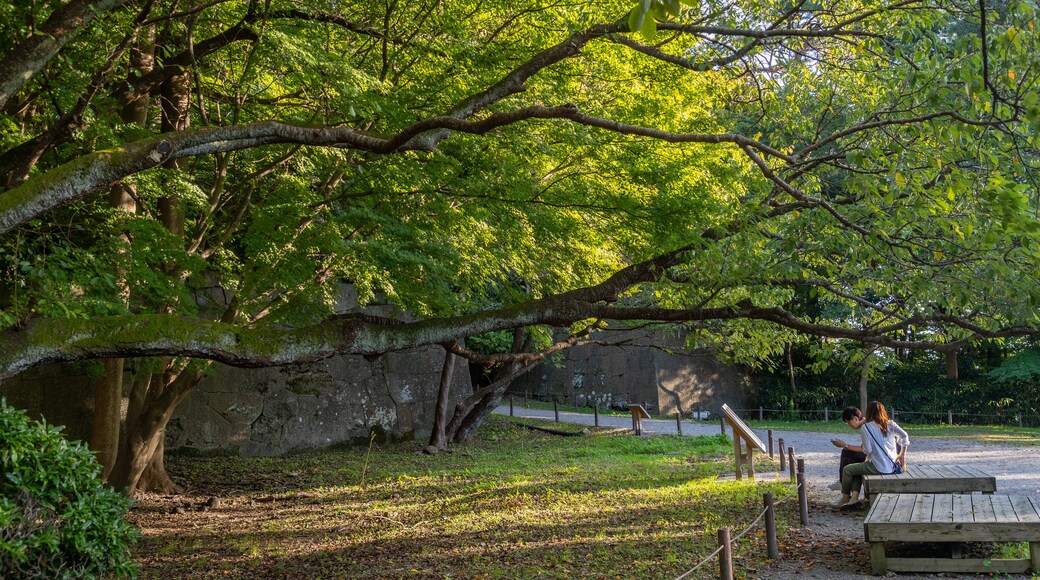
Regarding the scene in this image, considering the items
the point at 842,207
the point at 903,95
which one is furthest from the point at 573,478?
the point at 903,95

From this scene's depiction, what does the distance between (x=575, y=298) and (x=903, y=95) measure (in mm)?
3465

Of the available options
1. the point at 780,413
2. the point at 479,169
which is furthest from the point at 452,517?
the point at 780,413

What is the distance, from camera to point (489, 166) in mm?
10195

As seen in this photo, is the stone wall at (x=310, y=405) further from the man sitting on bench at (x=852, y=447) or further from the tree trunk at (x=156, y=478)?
the man sitting on bench at (x=852, y=447)

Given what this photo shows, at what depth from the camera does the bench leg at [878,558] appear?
7402 millimetres

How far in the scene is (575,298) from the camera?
7852 millimetres

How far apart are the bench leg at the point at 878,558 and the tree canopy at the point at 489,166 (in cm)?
193

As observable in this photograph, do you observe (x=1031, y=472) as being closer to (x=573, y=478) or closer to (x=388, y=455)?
(x=573, y=478)

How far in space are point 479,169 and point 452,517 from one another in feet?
15.4

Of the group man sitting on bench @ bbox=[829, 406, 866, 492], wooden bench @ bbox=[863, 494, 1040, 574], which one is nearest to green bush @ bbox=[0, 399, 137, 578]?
wooden bench @ bbox=[863, 494, 1040, 574]

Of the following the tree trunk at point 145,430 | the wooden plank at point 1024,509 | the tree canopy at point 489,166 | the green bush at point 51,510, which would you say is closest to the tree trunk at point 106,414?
the tree trunk at point 145,430

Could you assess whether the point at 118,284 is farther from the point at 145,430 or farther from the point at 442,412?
the point at 442,412

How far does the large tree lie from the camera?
6.12m

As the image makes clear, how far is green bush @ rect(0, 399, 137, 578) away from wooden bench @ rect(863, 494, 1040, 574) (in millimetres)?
6340
